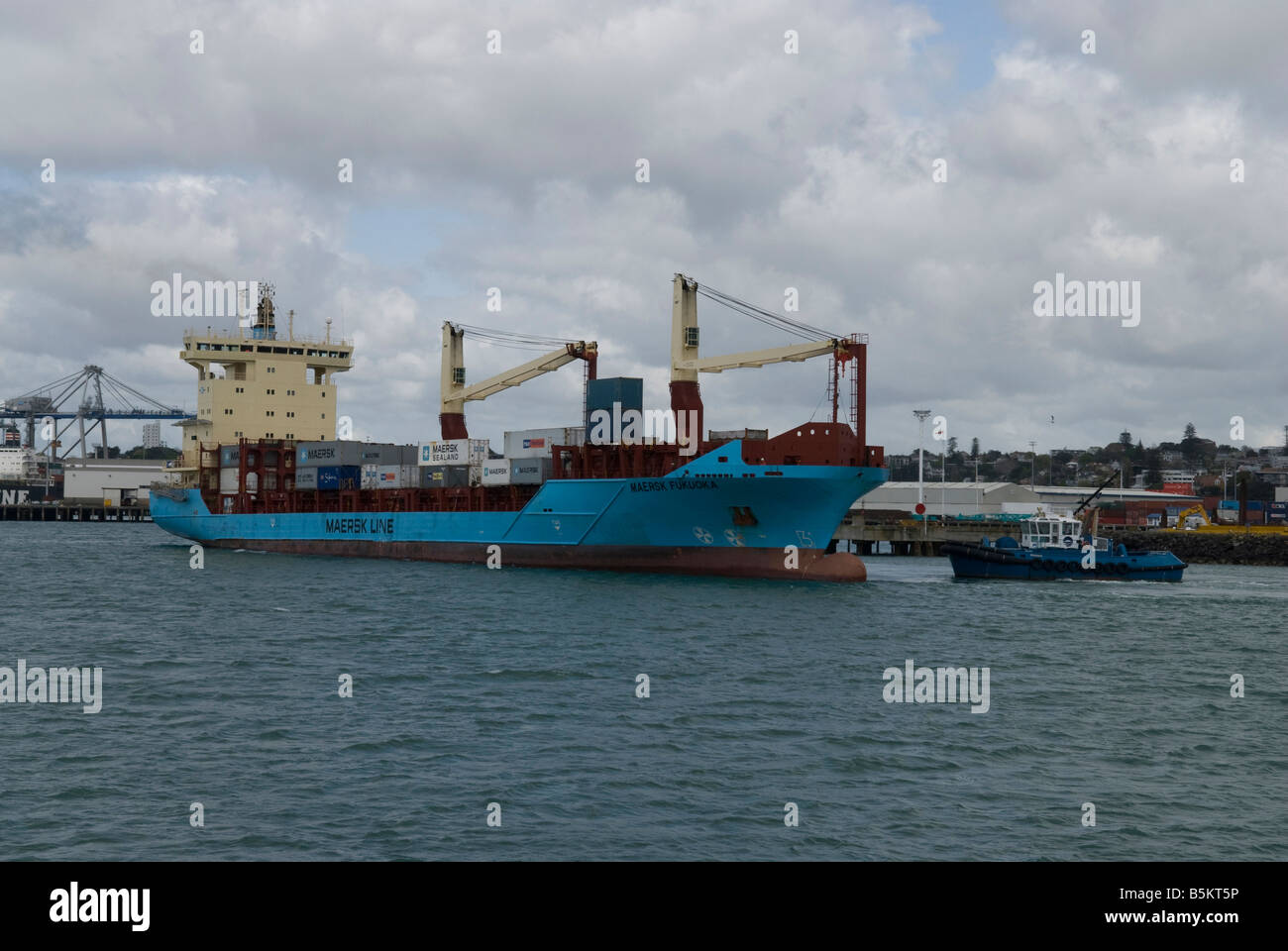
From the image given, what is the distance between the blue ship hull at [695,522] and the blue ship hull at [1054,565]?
11760 millimetres

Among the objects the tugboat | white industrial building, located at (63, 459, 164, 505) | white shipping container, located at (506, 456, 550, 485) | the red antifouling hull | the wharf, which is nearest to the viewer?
the red antifouling hull

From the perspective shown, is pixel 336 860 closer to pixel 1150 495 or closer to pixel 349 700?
pixel 349 700

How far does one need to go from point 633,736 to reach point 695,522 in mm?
27541

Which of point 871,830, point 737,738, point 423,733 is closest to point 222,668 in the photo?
point 423,733

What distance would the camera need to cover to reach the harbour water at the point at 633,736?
13.8 metres

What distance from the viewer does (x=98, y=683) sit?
23.0 metres

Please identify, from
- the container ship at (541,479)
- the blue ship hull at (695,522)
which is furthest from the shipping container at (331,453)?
the blue ship hull at (695,522)

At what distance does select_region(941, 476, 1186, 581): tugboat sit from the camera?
183 feet

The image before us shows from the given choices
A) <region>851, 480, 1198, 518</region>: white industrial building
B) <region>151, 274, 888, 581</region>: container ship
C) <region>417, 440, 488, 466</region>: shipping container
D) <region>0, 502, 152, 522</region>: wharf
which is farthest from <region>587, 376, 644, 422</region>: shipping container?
<region>0, 502, 152, 522</region>: wharf

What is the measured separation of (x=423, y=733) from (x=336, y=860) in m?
6.47

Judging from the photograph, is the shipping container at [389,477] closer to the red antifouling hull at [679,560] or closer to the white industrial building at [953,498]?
the red antifouling hull at [679,560]

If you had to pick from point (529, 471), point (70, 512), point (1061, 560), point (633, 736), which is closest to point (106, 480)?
point (70, 512)

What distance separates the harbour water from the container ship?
7723 mm

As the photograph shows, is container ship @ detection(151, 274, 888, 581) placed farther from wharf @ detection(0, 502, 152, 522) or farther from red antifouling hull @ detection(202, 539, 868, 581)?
wharf @ detection(0, 502, 152, 522)
